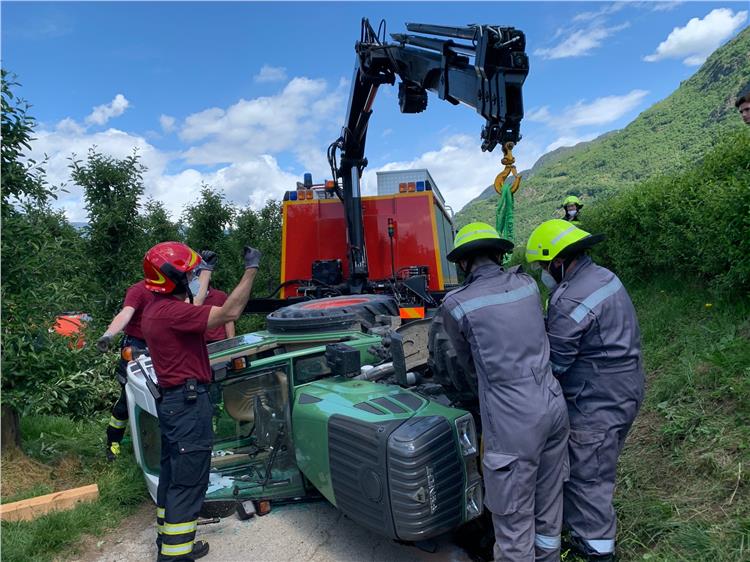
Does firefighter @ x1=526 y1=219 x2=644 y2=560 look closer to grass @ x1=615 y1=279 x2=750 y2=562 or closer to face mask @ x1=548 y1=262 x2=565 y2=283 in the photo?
face mask @ x1=548 y1=262 x2=565 y2=283

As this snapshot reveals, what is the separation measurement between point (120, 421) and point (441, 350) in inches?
138

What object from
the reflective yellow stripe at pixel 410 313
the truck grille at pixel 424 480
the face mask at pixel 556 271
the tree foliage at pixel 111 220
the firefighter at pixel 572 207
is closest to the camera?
the truck grille at pixel 424 480

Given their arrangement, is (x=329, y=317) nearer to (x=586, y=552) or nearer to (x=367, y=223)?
(x=586, y=552)

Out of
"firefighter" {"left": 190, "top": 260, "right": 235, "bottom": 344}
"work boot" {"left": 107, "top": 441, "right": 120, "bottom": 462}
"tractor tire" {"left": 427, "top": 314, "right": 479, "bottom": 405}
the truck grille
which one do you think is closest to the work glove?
"tractor tire" {"left": 427, "top": 314, "right": 479, "bottom": 405}

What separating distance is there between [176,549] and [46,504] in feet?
5.18

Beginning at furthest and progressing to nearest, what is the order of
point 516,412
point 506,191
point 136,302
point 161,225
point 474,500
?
point 161,225, point 136,302, point 506,191, point 474,500, point 516,412

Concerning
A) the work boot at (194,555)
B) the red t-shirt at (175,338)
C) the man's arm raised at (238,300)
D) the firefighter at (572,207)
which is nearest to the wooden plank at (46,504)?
the work boot at (194,555)

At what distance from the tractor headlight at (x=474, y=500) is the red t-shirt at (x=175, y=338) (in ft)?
5.38

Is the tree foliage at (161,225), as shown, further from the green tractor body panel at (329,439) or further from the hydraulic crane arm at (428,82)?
the green tractor body panel at (329,439)

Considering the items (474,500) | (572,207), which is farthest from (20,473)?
(572,207)

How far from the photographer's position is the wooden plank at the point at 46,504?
3.95 meters

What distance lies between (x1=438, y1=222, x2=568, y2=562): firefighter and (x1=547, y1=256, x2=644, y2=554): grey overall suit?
176 millimetres

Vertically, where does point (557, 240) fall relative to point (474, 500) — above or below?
above

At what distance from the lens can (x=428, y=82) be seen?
17.6ft
